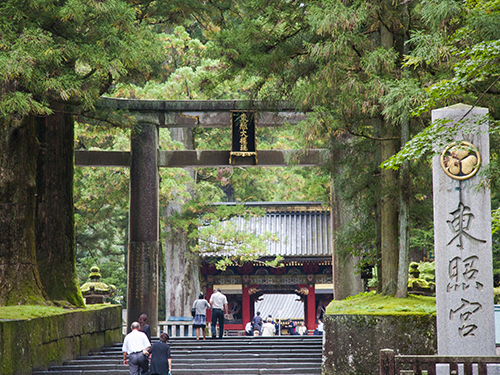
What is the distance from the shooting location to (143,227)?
598 inches

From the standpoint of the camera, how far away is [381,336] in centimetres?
848

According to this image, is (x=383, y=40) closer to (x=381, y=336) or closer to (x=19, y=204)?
(x=381, y=336)

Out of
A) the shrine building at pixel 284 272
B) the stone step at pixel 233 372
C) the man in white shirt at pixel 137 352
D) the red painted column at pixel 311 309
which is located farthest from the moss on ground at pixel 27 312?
the red painted column at pixel 311 309

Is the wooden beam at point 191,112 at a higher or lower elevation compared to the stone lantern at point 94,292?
higher

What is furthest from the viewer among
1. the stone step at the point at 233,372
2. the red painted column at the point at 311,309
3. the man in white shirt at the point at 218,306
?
the red painted column at the point at 311,309

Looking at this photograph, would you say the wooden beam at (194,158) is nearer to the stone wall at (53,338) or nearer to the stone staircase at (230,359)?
the stone wall at (53,338)

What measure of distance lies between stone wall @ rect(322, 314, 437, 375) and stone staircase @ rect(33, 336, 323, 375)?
153 centimetres

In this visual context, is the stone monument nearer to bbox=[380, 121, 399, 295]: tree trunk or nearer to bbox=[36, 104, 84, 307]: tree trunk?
bbox=[380, 121, 399, 295]: tree trunk

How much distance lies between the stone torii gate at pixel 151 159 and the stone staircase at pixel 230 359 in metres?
1.91

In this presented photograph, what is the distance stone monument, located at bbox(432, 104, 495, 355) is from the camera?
25.4 feet

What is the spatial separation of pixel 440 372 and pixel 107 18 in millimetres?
6921

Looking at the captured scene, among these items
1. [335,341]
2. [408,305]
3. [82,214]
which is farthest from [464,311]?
[82,214]

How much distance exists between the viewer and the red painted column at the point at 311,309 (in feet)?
78.5

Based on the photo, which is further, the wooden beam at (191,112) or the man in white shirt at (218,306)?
the wooden beam at (191,112)
